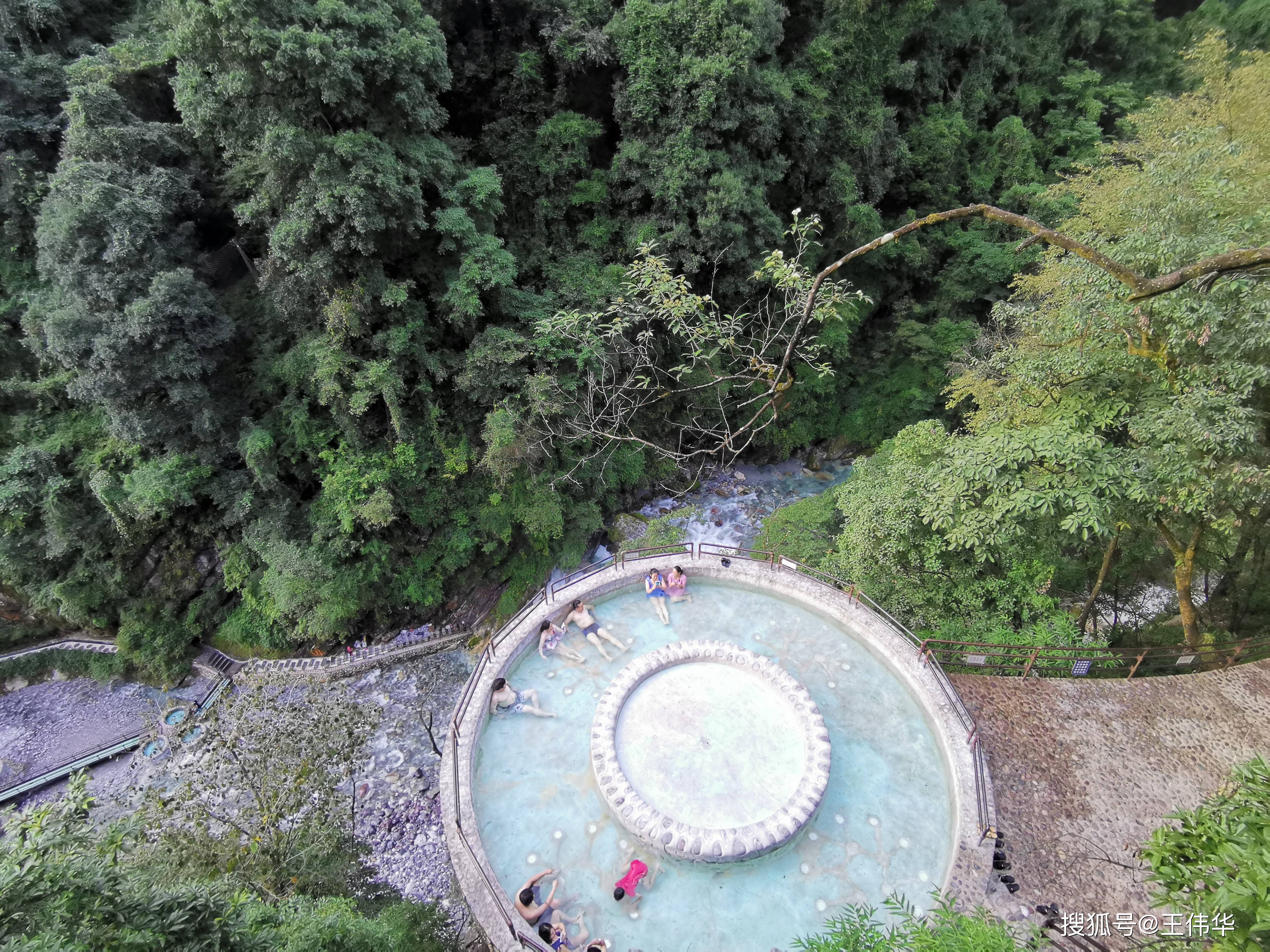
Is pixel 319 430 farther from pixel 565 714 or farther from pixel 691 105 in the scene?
pixel 691 105

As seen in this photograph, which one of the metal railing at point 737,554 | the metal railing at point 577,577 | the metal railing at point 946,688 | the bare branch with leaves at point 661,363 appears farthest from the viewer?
the metal railing at point 737,554

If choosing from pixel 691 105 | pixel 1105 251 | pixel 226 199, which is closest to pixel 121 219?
pixel 226 199

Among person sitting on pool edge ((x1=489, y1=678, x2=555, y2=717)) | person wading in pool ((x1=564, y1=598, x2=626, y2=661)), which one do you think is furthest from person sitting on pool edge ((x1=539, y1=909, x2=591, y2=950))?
person wading in pool ((x1=564, y1=598, x2=626, y2=661))

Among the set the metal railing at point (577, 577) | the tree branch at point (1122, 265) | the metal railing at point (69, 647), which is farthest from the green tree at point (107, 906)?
the metal railing at point (69, 647)

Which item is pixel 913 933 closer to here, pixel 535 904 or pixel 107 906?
pixel 535 904

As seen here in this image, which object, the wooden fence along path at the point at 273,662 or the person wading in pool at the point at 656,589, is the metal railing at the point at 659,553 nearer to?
the person wading in pool at the point at 656,589

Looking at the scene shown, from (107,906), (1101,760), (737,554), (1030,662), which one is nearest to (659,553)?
(737,554)
